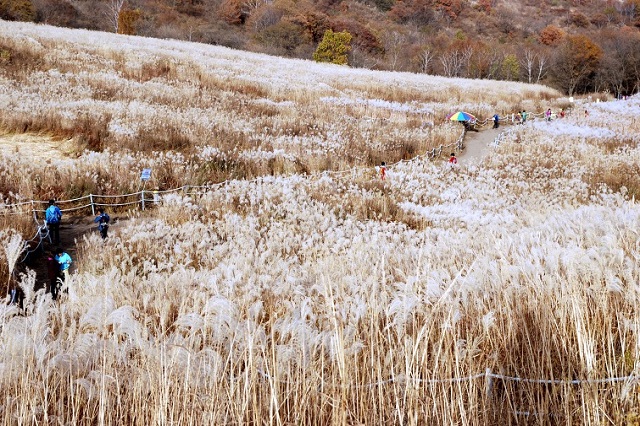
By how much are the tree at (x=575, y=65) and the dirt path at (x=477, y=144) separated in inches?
1552

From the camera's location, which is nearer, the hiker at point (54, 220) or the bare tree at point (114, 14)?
the hiker at point (54, 220)

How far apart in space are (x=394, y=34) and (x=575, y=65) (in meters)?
41.2

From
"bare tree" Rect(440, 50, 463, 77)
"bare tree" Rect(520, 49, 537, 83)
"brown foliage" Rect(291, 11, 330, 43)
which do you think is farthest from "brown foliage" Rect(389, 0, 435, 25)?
"bare tree" Rect(520, 49, 537, 83)

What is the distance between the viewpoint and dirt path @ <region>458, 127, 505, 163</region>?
70.1ft

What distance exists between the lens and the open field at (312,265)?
2.57 meters

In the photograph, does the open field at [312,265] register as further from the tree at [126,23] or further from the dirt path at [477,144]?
the tree at [126,23]

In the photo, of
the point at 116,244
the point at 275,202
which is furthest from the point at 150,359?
the point at 275,202

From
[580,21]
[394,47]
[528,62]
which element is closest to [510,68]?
[528,62]

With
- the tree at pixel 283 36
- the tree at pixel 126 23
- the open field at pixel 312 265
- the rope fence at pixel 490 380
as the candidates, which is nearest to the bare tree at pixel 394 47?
the tree at pixel 283 36

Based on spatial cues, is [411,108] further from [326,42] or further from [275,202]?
[326,42]

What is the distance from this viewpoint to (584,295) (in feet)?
11.2

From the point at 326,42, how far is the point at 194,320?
224 feet

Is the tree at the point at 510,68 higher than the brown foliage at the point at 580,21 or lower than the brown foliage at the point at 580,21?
lower

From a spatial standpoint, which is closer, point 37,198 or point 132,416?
point 132,416
